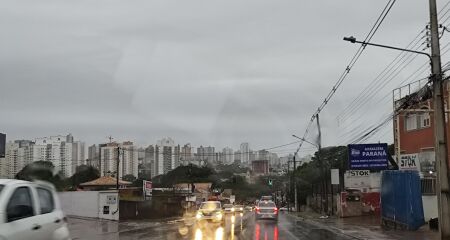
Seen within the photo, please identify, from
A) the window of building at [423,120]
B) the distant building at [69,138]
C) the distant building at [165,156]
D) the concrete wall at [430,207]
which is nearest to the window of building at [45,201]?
the concrete wall at [430,207]

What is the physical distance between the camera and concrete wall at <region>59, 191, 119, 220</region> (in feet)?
175

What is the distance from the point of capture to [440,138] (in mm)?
20781

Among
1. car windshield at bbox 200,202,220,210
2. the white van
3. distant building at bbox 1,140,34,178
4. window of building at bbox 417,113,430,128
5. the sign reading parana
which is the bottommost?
car windshield at bbox 200,202,220,210

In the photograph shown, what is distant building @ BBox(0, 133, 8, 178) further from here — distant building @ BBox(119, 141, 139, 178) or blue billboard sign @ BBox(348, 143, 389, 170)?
distant building @ BBox(119, 141, 139, 178)

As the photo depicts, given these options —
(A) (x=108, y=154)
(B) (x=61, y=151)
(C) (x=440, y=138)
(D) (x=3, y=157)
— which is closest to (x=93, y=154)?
(A) (x=108, y=154)

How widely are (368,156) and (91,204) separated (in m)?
26.2

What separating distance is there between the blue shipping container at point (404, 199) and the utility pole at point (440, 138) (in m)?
8.44

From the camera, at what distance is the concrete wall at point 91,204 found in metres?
53.4

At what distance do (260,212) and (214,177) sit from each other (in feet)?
315

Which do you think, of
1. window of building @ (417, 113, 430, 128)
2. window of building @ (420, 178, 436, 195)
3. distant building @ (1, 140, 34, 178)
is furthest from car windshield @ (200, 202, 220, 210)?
distant building @ (1, 140, 34, 178)

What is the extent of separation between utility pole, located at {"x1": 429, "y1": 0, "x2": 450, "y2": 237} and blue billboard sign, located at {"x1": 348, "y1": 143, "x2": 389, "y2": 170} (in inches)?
1023

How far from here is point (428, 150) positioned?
44.8 metres

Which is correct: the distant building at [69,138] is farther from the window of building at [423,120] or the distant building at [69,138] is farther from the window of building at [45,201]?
the window of building at [45,201]

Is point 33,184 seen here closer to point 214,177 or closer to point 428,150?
point 428,150
